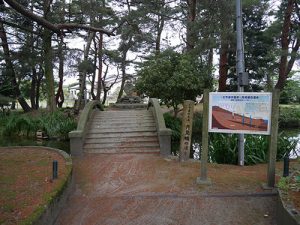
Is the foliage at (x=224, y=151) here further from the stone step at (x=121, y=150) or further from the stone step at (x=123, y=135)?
the stone step at (x=123, y=135)

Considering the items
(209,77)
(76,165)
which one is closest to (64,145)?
(76,165)

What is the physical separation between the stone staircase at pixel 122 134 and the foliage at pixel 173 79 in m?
2.68

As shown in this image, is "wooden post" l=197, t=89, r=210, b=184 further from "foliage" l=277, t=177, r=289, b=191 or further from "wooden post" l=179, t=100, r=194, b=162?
"wooden post" l=179, t=100, r=194, b=162

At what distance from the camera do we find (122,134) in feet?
33.6

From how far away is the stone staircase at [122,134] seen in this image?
9328 mm

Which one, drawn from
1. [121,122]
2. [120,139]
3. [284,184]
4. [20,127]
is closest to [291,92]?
[121,122]

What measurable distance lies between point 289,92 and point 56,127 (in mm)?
27495

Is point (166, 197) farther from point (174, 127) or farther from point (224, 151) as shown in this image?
point (174, 127)

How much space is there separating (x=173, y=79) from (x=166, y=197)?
368 inches

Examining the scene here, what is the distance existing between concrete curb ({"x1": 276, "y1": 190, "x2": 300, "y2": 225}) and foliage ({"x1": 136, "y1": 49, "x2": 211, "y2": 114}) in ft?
33.4

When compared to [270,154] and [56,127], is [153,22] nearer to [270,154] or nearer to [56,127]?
[56,127]

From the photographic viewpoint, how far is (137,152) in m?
9.05

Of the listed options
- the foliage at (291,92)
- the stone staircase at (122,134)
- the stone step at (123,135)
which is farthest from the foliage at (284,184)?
the foliage at (291,92)

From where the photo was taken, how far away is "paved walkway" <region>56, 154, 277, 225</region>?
4.62 meters
